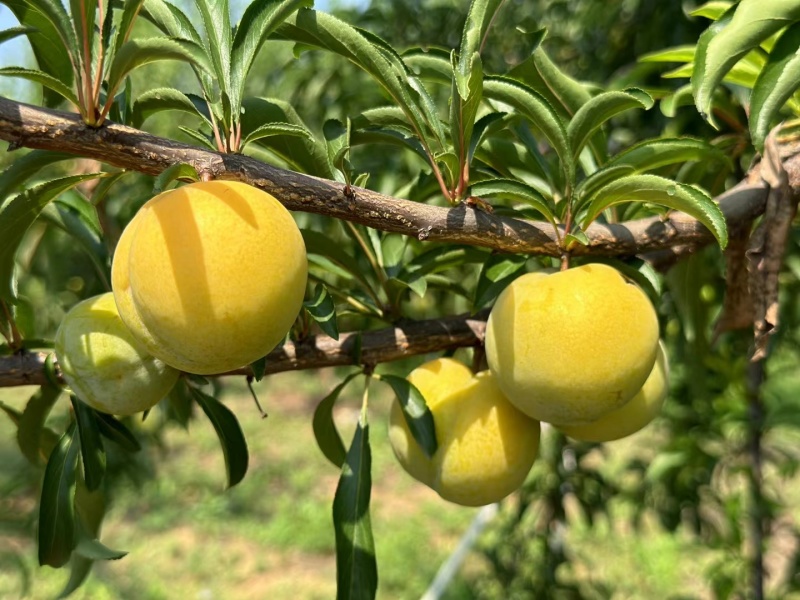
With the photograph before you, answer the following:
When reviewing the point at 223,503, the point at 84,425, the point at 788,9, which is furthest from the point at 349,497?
the point at 223,503

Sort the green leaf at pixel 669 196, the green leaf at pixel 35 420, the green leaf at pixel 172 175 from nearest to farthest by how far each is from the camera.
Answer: the green leaf at pixel 172 175 → the green leaf at pixel 669 196 → the green leaf at pixel 35 420

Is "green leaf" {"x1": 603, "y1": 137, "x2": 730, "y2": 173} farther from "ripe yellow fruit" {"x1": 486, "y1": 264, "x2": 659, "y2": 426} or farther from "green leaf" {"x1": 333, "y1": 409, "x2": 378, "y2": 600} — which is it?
"green leaf" {"x1": 333, "y1": 409, "x2": 378, "y2": 600}

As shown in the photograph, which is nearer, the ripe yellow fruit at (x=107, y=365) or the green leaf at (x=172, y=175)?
the green leaf at (x=172, y=175)

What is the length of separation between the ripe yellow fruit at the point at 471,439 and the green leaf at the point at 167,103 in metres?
0.37

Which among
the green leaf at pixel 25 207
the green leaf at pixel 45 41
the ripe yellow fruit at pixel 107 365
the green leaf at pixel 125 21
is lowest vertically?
the ripe yellow fruit at pixel 107 365

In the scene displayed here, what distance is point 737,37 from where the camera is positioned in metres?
0.68

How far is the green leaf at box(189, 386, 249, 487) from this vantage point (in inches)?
32.7

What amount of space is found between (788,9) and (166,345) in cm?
64

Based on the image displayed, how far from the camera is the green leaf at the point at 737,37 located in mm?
676

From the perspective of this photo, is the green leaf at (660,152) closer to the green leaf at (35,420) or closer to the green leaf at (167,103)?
the green leaf at (167,103)

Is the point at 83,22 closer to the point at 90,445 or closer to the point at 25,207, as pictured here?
the point at 25,207

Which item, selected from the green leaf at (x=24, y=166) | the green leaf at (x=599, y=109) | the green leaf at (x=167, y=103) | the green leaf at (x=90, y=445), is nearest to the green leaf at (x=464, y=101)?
the green leaf at (x=599, y=109)

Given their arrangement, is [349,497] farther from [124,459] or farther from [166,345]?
[124,459]

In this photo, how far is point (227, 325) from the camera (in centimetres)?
53
